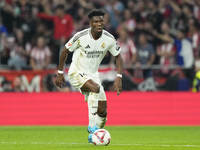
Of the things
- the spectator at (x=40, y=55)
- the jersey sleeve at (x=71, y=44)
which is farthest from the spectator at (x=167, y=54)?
the jersey sleeve at (x=71, y=44)

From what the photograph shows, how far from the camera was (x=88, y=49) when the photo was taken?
28.8 ft

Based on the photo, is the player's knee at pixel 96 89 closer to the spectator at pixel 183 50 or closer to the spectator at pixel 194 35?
the spectator at pixel 183 50

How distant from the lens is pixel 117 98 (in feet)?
46.2

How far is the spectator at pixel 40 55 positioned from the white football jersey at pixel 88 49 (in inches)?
321

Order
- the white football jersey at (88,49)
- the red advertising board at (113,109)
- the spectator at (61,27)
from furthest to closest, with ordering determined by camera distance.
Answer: the spectator at (61,27) < the red advertising board at (113,109) < the white football jersey at (88,49)

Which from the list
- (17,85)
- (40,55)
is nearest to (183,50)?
(40,55)

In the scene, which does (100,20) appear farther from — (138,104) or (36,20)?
(36,20)

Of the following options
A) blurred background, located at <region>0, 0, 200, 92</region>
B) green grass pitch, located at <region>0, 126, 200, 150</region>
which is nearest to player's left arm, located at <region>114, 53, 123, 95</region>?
green grass pitch, located at <region>0, 126, 200, 150</region>

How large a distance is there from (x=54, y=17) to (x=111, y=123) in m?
6.24

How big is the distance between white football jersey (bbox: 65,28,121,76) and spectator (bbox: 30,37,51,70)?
8.16 metres

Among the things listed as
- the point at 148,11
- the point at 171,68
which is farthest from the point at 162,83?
the point at 148,11

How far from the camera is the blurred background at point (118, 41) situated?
15.8 metres

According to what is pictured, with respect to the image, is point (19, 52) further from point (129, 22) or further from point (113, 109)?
point (113, 109)

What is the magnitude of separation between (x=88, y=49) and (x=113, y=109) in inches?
212
